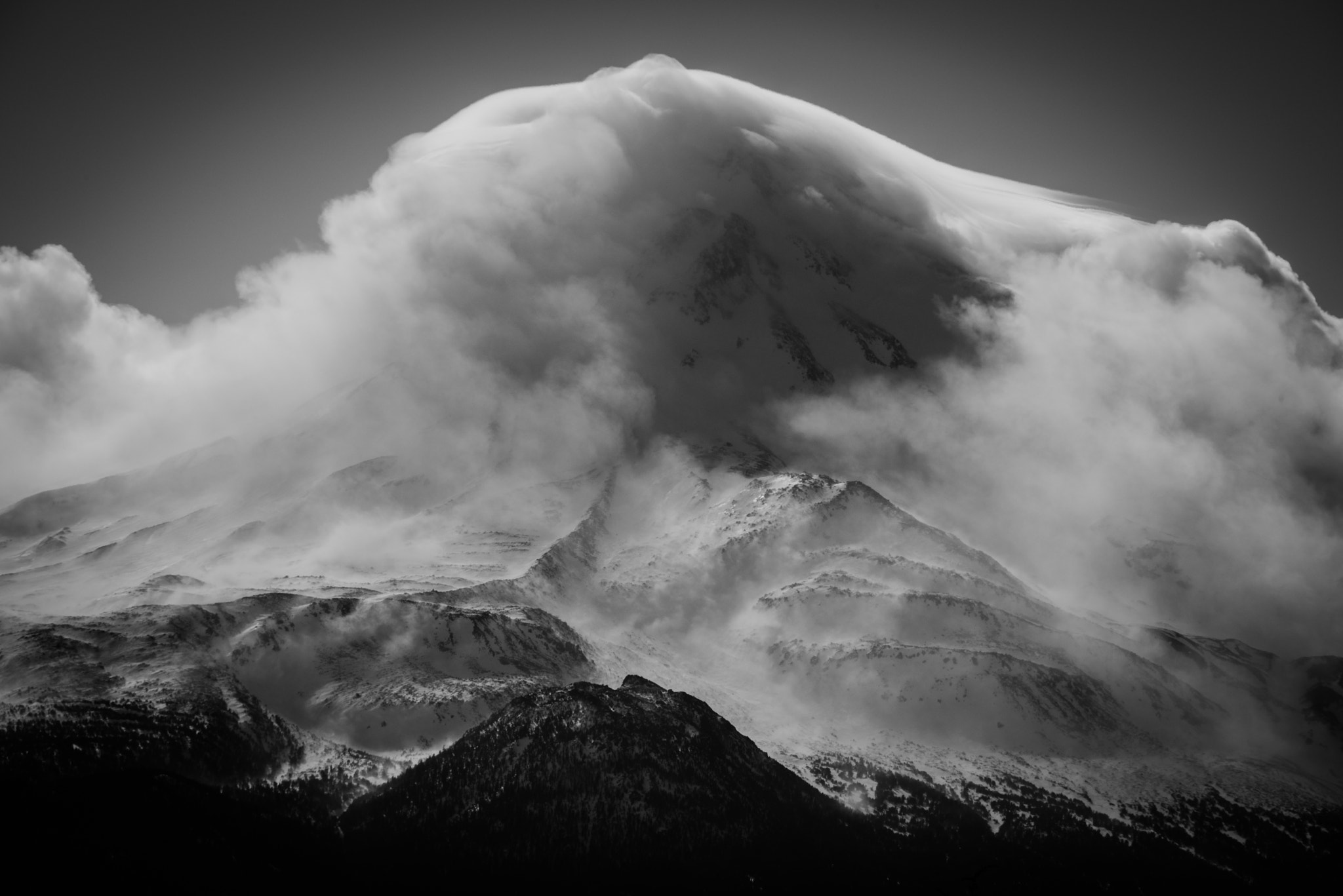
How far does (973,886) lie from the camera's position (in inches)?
5502
